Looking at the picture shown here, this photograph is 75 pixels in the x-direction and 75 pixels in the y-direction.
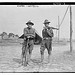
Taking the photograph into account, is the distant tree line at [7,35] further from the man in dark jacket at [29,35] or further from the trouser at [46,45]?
the trouser at [46,45]

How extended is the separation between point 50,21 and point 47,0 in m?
0.57

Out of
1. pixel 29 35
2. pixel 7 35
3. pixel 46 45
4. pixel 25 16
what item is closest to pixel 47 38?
pixel 46 45

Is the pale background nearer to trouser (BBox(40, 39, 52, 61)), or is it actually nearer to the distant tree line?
the distant tree line

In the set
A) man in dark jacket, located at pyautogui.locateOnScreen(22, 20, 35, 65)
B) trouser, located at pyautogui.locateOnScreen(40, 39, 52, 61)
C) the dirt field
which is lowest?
the dirt field

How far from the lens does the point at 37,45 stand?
4473 mm

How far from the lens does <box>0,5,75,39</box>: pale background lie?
4.41 meters

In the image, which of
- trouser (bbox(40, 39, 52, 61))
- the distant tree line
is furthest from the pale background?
trouser (bbox(40, 39, 52, 61))

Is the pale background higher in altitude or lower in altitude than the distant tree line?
higher

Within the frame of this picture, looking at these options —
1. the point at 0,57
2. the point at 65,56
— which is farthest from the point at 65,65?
the point at 0,57

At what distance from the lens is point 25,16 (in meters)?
4.51

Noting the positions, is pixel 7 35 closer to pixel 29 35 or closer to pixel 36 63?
pixel 29 35

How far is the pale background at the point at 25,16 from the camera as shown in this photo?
4410 mm

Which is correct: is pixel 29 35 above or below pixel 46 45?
above

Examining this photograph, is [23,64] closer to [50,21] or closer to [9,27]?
[9,27]
